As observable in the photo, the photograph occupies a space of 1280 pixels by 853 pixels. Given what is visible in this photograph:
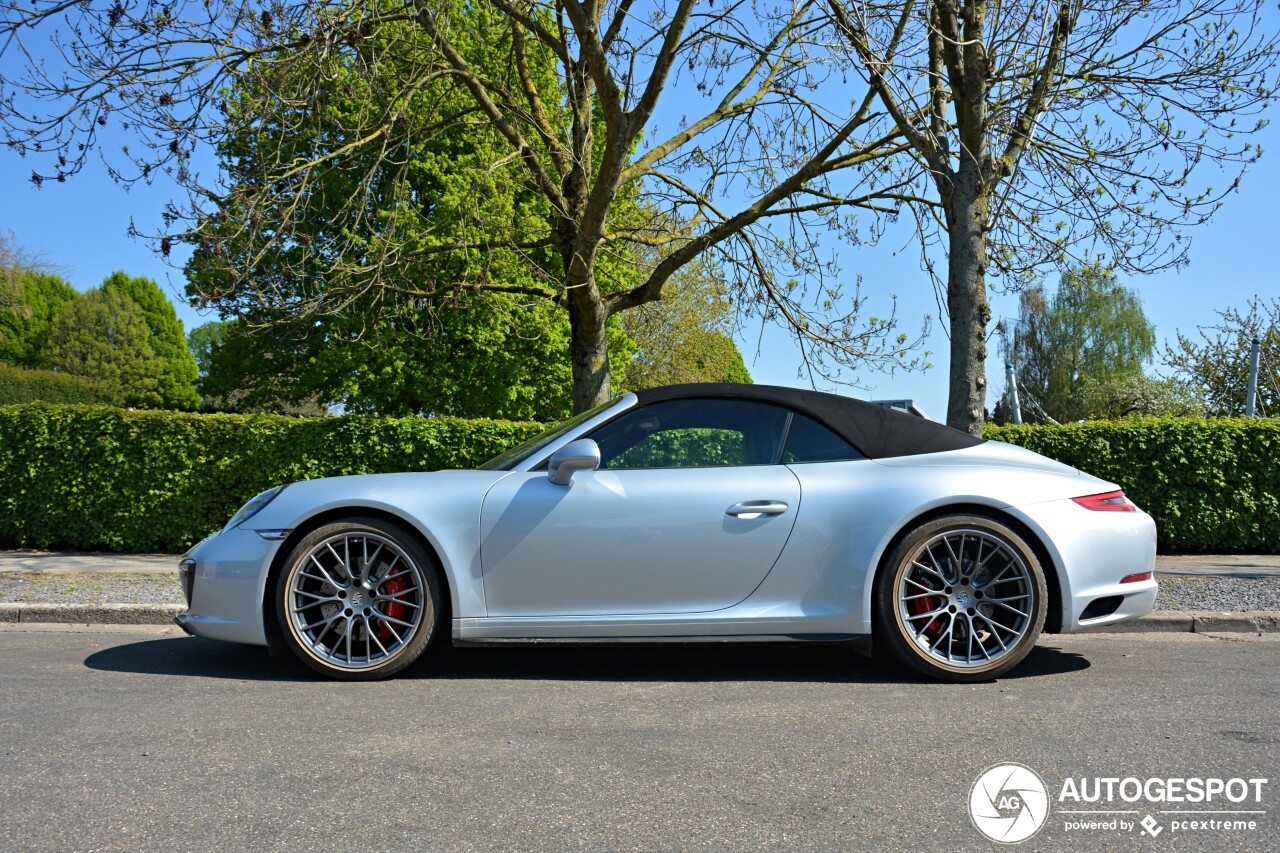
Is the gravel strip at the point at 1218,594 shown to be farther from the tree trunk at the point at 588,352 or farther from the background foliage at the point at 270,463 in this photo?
the tree trunk at the point at 588,352

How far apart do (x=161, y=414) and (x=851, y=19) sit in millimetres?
7607

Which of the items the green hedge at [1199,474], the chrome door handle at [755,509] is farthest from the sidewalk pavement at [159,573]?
the chrome door handle at [755,509]

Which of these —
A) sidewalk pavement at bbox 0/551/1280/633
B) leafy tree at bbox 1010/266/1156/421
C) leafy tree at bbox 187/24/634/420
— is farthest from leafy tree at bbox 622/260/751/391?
sidewalk pavement at bbox 0/551/1280/633

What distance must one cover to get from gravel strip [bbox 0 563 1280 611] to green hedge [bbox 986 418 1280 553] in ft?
6.55

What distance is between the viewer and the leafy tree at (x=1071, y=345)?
2301 inches

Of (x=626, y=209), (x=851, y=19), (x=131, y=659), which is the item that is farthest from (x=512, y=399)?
(x=131, y=659)

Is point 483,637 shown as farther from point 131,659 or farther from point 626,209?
point 626,209

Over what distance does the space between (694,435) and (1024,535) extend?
5.34ft

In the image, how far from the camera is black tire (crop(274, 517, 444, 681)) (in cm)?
485

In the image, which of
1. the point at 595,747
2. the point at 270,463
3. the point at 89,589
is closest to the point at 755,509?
the point at 595,747

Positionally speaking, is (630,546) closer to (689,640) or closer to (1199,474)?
(689,640)

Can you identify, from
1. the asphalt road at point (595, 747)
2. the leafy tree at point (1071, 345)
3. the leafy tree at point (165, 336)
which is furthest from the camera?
the leafy tree at point (165, 336)

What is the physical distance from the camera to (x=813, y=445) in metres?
5.13

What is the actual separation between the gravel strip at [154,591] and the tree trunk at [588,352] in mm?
5130
